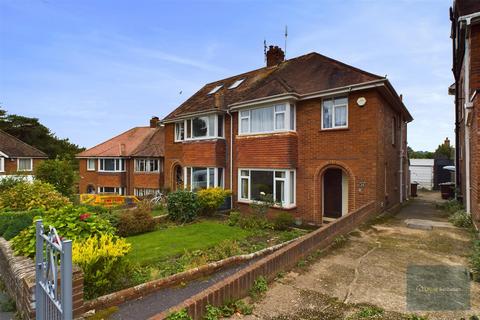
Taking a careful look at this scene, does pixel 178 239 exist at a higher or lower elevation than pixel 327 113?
lower

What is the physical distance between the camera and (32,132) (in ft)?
170

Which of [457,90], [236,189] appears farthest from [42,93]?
[457,90]

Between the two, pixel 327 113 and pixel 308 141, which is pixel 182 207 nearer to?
pixel 308 141

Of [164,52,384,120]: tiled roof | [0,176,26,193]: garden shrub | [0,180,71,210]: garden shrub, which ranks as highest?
[164,52,384,120]: tiled roof

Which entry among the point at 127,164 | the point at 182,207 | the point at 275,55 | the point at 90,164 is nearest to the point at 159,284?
the point at 182,207

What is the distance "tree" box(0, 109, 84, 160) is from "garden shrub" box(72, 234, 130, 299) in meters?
51.5

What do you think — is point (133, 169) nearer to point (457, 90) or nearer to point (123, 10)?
point (123, 10)

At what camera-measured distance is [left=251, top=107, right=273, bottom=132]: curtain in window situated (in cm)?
1279

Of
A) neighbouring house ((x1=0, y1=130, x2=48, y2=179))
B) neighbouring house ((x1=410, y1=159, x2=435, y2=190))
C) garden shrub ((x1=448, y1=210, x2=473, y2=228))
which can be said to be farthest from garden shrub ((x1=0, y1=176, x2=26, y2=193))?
neighbouring house ((x1=410, y1=159, x2=435, y2=190))

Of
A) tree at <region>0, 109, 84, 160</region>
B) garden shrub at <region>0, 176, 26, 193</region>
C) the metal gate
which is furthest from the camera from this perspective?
tree at <region>0, 109, 84, 160</region>

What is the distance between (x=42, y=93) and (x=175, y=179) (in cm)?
1216

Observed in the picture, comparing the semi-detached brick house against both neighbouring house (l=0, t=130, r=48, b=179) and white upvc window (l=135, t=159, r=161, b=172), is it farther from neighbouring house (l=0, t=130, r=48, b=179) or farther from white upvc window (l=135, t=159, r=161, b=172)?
neighbouring house (l=0, t=130, r=48, b=179)

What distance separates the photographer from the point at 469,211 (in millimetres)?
9477

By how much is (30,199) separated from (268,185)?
405 inches
